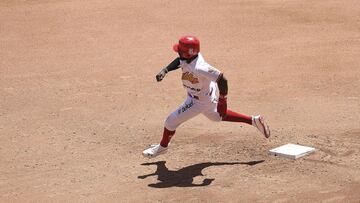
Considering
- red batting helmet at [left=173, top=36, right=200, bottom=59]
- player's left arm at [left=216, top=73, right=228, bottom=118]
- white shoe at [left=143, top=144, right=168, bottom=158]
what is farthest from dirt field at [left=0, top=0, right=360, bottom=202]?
red batting helmet at [left=173, top=36, right=200, bottom=59]

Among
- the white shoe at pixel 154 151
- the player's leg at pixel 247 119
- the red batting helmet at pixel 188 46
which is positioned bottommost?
the white shoe at pixel 154 151

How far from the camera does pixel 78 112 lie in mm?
14398

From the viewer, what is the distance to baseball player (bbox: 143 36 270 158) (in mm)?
11105

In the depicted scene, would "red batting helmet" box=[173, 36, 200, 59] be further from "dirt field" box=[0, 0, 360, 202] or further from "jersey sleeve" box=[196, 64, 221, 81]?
"dirt field" box=[0, 0, 360, 202]

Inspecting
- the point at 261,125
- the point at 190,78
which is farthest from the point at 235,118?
the point at 190,78

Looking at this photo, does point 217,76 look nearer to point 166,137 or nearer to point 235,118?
point 235,118

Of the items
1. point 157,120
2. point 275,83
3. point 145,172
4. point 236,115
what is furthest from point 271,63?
point 145,172

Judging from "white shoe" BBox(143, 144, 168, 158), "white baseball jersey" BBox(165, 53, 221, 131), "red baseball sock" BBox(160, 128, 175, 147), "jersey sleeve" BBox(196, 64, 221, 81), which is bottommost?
"white shoe" BBox(143, 144, 168, 158)

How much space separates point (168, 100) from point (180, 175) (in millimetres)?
3816

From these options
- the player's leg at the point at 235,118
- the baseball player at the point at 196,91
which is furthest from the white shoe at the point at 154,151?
the player's leg at the point at 235,118

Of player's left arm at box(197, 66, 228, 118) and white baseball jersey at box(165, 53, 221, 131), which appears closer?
player's left arm at box(197, 66, 228, 118)

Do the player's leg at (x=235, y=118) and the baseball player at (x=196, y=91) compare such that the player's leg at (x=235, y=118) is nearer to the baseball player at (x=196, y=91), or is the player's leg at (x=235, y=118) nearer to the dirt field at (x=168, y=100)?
the baseball player at (x=196, y=91)

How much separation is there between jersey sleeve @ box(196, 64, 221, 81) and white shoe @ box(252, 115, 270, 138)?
4.04 feet

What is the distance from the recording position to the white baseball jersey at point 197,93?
11203mm
